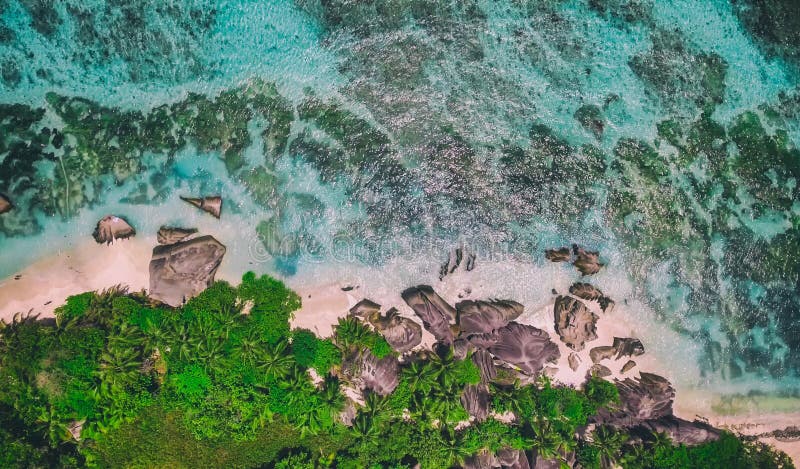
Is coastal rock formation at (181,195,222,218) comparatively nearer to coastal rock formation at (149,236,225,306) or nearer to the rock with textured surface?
coastal rock formation at (149,236,225,306)

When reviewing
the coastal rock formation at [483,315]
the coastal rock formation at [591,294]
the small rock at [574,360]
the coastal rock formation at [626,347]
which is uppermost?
the coastal rock formation at [591,294]

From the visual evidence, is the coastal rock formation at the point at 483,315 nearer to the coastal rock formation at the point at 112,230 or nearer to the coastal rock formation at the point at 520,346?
the coastal rock formation at the point at 520,346

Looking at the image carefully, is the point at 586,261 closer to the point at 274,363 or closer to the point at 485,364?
the point at 485,364

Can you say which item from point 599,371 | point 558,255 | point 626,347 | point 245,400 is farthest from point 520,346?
point 245,400

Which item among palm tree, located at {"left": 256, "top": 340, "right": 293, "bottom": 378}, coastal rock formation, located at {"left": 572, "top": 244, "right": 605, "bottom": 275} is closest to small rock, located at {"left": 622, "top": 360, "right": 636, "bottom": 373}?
coastal rock formation, located at {"left": 572, "top": 244, "right": 605, "bottom": 275}

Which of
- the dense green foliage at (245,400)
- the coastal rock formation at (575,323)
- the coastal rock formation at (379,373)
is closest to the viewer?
the dense green foliage at (245,400)

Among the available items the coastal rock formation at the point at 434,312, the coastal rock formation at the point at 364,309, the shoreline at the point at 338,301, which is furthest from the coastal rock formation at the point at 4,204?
the coastal rock formation at the point at 434,312
